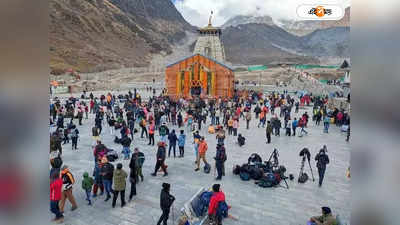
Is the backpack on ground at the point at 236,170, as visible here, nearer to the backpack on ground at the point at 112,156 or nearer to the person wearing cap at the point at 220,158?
the person wearing cap at the point at 220,158

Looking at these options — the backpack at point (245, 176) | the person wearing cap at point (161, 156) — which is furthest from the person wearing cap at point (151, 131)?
the backpack at point (245, 176)

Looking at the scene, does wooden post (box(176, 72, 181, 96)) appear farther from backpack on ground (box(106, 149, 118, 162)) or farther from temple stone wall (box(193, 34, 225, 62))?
backpack on ground (box(106, 149, 118, 162))

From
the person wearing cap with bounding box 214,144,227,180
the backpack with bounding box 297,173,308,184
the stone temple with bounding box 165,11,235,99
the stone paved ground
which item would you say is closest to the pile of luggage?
the stone paved ground

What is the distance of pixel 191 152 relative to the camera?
12094mm

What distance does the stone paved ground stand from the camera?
267 inches

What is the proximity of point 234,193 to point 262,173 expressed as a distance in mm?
1399

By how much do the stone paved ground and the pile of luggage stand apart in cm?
20

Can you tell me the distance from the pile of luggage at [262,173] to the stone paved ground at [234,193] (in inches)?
7.9

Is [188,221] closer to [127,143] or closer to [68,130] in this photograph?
[127,143]

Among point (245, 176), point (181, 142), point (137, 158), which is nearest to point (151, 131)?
point (181, 142)

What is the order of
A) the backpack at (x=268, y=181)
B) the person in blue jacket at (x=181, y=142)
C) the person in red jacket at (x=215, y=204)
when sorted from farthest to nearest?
the person in blue jacket at (x=181, y=142)
the backpack at (x=268, y=181)
the person in red jacket at (x=215, y=204)

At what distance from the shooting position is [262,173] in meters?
9.05

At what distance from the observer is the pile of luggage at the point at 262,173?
8.64 metres
